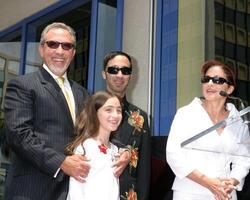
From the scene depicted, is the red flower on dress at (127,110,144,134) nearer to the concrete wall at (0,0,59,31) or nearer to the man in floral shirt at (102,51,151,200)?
the man in floral shirt at (102,51,151,200)

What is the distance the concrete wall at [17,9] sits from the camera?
6599 millimetres

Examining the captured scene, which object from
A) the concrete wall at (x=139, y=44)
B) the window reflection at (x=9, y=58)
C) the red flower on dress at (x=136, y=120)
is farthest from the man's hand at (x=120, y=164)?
the window reflection at (x=9, y=58)

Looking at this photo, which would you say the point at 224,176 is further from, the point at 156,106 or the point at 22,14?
the point at 22,14

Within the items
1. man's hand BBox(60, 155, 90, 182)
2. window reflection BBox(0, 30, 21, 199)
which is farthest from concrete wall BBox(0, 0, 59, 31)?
man's hand BBox(60, 155, 90, 182)

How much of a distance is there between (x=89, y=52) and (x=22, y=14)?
1.98 meters

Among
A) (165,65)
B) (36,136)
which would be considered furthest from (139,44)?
(36,136)

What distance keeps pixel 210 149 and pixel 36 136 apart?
2.72 feet

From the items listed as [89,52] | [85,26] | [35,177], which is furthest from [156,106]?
[35,177]

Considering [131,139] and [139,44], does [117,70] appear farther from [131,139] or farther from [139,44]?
[139,44]

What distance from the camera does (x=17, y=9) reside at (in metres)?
6.99

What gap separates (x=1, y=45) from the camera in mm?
7312

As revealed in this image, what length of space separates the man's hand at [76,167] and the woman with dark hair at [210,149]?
1.83 feet

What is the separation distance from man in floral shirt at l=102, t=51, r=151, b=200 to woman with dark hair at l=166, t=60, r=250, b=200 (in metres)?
0.24

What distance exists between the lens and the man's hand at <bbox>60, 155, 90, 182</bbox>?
2209 mm
